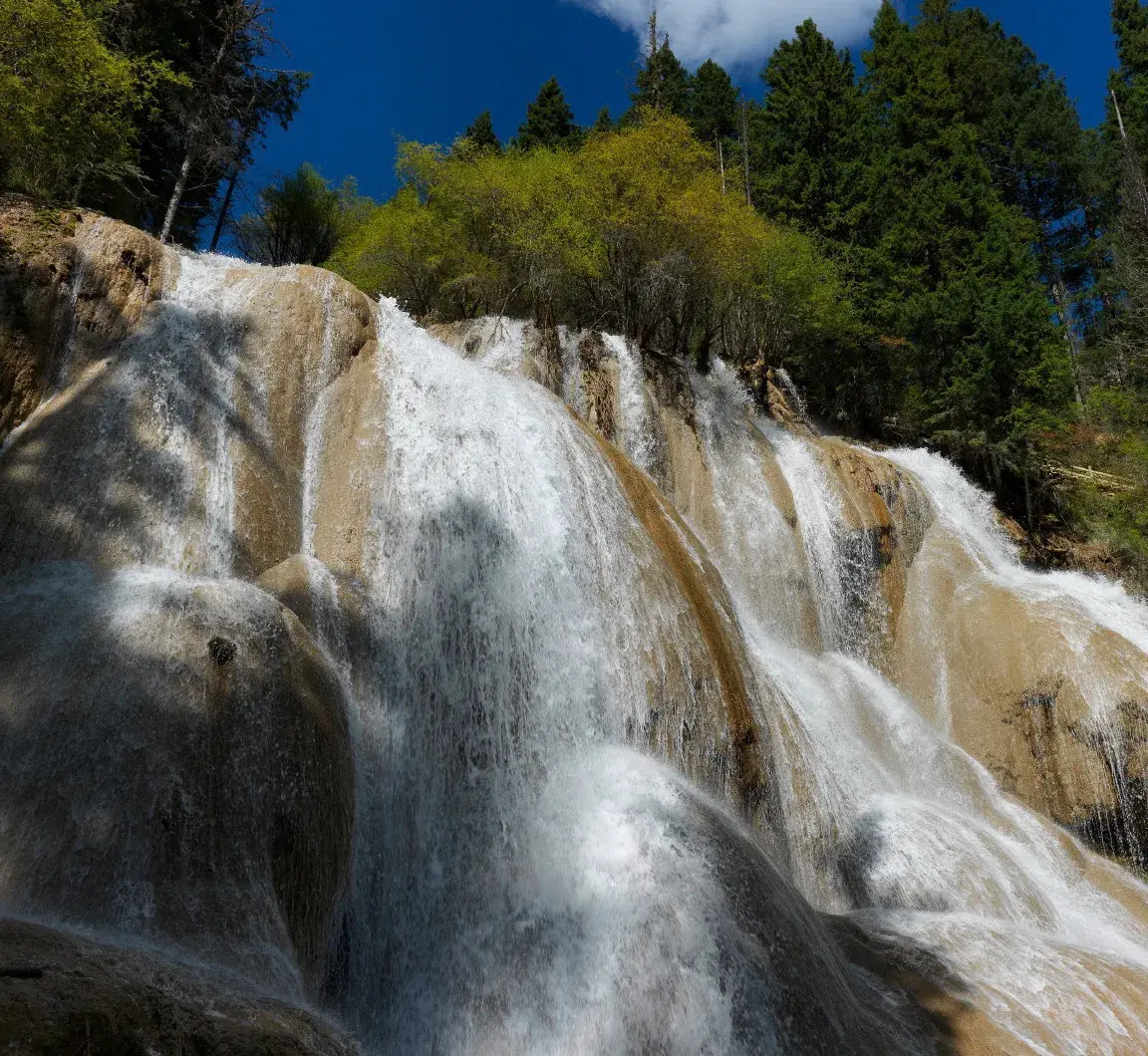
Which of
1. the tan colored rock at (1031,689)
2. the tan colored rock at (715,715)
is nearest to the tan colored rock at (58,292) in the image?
the tan colored rock at (715,715)

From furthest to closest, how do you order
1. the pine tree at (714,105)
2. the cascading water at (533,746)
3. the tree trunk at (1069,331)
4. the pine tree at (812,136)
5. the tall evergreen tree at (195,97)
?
the pine tree at (714,105) → the pine tree at (812,136) → the tree trunk at (1069,331) → the tall evergreen tree at (195,97) → the cascading water at (533,746)

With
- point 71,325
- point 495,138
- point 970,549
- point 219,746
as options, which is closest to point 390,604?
point 219,746

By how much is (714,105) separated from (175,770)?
126 ft

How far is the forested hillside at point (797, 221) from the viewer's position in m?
17.7

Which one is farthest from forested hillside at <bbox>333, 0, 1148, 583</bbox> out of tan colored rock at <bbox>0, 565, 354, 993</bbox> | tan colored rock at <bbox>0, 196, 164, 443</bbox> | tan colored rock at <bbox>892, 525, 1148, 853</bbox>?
tan colored rock at <bbox>0, 565, 354, 993</bbox>

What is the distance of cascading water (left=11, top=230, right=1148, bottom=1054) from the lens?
5.30 meters

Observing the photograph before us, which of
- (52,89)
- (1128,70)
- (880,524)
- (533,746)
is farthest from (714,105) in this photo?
(533,746)

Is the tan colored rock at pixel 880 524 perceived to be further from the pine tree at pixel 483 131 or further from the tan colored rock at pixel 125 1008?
the pine tree at pixel 483 131

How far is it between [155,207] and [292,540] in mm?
17965

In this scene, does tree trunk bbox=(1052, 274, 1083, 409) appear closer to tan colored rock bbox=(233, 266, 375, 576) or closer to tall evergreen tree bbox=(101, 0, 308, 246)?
tan colored rock bbox=(233, 266, 375, 576)

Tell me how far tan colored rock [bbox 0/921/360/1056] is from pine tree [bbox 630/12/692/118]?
23938 mm

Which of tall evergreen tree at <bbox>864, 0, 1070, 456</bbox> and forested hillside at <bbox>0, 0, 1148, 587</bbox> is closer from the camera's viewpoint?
forested hillside at <bbox>0, 0, 1148, 587</bbox>

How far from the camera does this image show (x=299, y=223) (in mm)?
→ 28469

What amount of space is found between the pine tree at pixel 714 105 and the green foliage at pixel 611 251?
15.5 m
